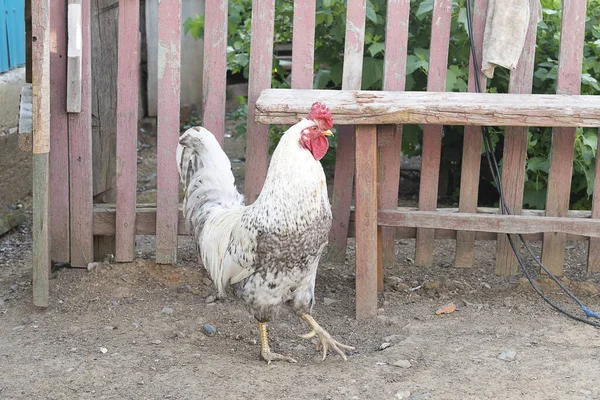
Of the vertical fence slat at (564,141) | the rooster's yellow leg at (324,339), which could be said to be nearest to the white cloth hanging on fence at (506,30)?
the vertical fence slat at (564,141)

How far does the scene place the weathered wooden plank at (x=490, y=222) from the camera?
462cm

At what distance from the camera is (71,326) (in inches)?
176

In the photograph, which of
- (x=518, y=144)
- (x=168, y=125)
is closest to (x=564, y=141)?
(x=518, y=144)

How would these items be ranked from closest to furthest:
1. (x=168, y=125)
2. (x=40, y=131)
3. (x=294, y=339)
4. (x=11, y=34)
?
1. (x=40, y=131)
2. (x=294, y=339)
3. (x=168, y=125)
4. (x=11, y=34)

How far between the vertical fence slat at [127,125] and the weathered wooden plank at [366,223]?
1471 millimetres

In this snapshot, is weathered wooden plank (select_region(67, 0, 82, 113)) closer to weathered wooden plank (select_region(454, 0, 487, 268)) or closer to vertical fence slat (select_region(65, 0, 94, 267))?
vertical fence slat (select_region(65, 0, 94, 267))

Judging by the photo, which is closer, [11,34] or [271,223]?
[271,223]

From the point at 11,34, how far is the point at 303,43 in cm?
330

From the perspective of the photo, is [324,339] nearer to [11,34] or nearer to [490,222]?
[490,222]

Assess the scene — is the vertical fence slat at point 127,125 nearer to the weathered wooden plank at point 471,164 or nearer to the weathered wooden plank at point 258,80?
the weathered wooden plank at point 258,80

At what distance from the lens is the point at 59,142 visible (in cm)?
489

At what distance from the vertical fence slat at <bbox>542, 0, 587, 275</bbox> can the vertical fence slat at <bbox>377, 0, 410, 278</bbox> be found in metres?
0.92

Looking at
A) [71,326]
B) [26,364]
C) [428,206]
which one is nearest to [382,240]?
[428,206]

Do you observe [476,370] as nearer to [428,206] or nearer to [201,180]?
[428,206]
